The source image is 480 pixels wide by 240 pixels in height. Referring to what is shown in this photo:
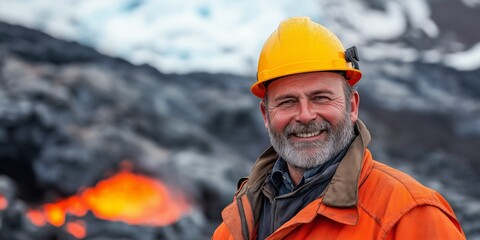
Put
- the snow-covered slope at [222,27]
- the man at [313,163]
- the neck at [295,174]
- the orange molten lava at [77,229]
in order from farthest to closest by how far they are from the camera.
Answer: the snow-covered slope at [222,27]
the orange molten lava at [77,229]
the neck at [295,174]
the man at [313,163]

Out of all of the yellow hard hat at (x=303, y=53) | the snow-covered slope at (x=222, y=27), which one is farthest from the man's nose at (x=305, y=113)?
the snow-covered slope at (x=222, y=27)

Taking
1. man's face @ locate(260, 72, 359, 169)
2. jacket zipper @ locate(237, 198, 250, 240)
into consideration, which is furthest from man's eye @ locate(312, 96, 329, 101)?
jacket zipper @ locate(237, 198, 250, 240)

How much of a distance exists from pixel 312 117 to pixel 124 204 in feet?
33.2

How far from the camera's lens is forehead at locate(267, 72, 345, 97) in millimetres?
2393

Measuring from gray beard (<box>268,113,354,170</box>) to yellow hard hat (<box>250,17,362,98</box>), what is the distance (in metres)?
0.23

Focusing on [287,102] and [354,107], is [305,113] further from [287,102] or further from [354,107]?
[354,107]

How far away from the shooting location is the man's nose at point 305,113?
7.79ft

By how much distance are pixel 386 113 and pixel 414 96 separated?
1.26m

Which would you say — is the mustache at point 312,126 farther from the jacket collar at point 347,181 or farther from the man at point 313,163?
the jacket collar at point 347,181

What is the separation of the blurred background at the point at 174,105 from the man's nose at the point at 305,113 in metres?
8.93

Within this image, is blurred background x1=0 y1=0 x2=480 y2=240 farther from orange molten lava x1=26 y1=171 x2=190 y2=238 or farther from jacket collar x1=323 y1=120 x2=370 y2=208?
jacket collar x1=323 y1=120 x2=370 y2=208

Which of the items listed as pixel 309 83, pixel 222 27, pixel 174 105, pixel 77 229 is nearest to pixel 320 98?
pixel 309 83

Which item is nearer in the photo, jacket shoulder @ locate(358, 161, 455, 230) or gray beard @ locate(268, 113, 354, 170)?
jacket shoulder @ locate(358, 161, 455, 230)

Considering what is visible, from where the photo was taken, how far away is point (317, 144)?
2402 millimetres
